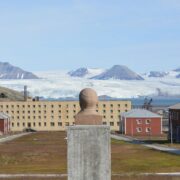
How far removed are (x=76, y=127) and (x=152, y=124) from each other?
139m

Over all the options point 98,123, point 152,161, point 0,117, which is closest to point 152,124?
point 0,117

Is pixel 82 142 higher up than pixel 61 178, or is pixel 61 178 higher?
pixel 82 142

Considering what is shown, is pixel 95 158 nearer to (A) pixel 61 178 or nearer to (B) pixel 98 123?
(B) pixel 98 123

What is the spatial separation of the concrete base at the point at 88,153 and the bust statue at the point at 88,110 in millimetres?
530

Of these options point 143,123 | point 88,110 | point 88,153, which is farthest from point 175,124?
point 88,153

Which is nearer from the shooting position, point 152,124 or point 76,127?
point 76,127

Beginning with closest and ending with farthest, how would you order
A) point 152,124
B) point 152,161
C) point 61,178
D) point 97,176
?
point 97,176
point 61,178
point 152,161
point 152,124

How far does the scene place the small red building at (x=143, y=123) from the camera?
152500 millimetres

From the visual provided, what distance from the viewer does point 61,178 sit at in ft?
127

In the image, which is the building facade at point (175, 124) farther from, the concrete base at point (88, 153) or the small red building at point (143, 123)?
the concrete base at point (88, 153)

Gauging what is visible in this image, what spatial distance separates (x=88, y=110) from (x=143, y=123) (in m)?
137

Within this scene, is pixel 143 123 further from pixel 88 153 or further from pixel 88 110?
pixel 88 153

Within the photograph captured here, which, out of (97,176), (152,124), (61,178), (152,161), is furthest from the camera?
(152,124)

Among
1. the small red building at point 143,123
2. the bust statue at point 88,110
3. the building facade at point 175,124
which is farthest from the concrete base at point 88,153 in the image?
the small red building at point 143,123
